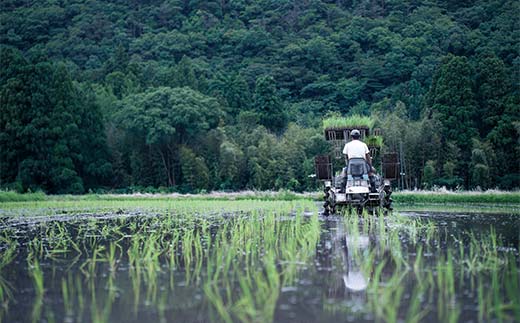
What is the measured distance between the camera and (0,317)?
468 cm

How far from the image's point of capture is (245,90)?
5484cm

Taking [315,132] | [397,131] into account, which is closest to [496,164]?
[397,131]

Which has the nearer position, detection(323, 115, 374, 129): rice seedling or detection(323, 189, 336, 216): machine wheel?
detection(323, 189, 336, 216): machine wheel

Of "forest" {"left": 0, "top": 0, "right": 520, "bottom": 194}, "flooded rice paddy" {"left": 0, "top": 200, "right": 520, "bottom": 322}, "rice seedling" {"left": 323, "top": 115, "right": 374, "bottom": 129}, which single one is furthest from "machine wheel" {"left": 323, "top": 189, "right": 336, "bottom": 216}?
"forest" {"left": 0, "top": 0, "right": 520, "bottom": 194}

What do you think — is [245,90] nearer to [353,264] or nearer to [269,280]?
[353,264]

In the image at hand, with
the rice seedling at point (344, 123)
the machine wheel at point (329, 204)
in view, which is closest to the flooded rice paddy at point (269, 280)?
the machine wheel at point (329, 204)

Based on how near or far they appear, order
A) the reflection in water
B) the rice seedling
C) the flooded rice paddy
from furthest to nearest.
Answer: the rice seedling, the reflection in water, the flooded rice paddy

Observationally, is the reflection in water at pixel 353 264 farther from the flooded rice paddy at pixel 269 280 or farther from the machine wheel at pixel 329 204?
the machine wheel at pixel 329 204

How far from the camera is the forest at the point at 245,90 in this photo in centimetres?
3709

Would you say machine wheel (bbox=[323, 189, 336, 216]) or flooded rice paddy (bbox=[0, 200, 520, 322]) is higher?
machine wheel (bbox=[323, 189, 336, 216])

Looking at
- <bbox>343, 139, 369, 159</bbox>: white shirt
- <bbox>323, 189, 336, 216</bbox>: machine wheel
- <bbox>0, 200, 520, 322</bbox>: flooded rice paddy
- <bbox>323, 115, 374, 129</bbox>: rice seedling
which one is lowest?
<bbox>0, 200, 520, 322</bbox>: flooded rice paddy

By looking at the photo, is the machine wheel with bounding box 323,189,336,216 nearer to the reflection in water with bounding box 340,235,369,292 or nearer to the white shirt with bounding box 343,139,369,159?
the white shirt with bounding box 343,139,369,159

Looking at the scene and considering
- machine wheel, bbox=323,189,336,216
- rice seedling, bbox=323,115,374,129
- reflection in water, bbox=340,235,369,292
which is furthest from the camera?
rice seedling, bbox=323,115,374,129

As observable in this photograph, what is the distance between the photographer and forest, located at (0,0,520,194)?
37094 millimetres
